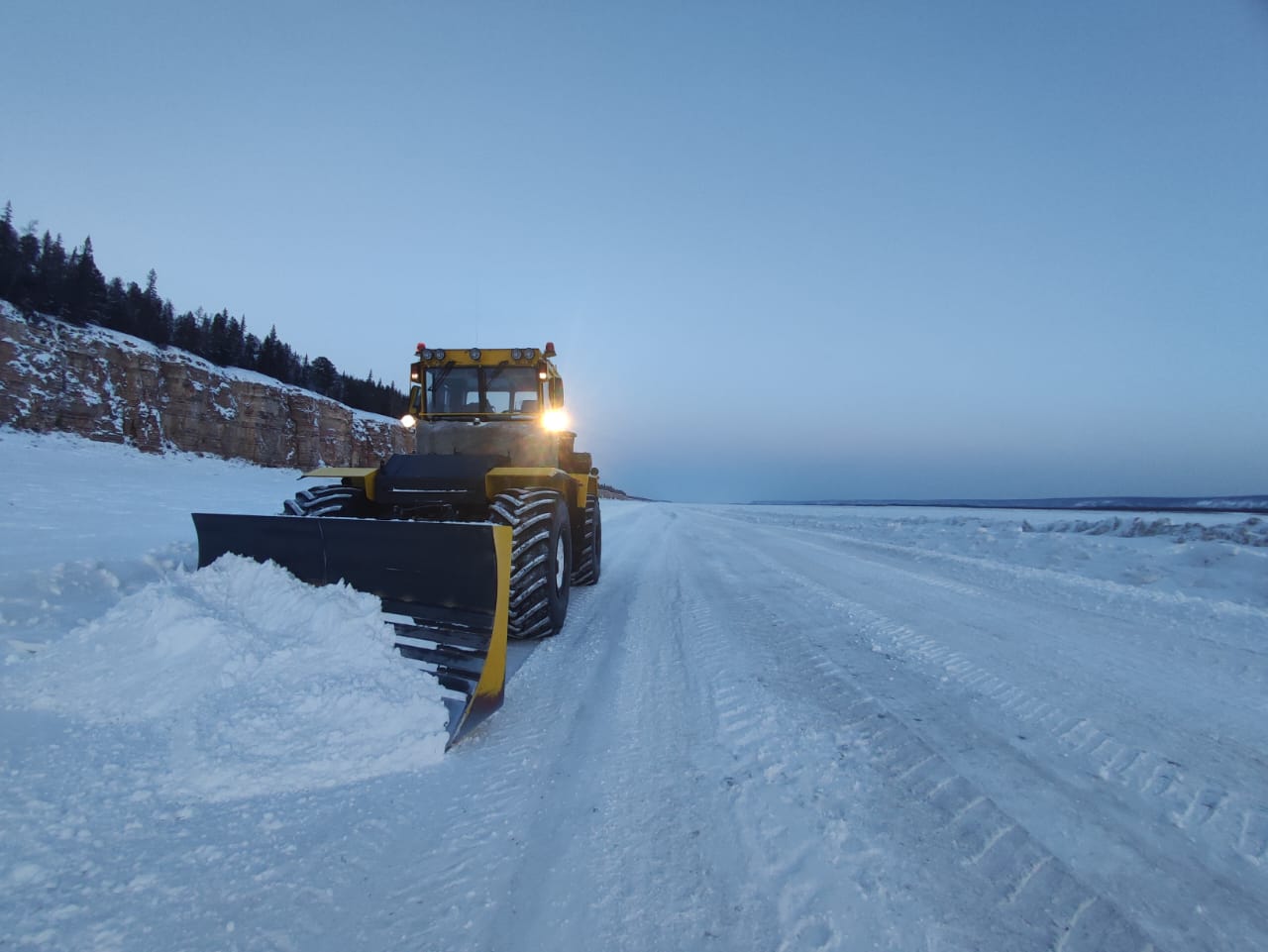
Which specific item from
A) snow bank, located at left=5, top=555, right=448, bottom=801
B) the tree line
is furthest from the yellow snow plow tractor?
the tree line

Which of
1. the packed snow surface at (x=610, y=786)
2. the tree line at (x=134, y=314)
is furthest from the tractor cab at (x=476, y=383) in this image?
the tree line at (x=134, y=314)

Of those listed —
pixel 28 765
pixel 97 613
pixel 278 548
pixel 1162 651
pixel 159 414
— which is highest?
pixel 159 414

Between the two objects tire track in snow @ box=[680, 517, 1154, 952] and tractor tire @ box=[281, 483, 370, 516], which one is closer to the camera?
tire track in snow @ box=[680, 517, 1154, 952]

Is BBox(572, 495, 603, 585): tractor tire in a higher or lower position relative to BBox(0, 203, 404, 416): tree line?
lower

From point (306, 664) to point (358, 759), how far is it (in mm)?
691

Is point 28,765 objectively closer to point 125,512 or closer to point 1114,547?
point 125,512

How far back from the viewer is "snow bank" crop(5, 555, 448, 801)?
6.89 feet

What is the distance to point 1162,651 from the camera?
4.04m

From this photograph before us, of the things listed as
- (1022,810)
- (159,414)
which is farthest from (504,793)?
(159,414)

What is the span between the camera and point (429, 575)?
3229 mm

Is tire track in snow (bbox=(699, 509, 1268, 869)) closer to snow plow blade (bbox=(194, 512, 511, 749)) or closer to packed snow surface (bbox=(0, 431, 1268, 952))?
packed snow surface (bbox=(0, 431, 1268, 952))

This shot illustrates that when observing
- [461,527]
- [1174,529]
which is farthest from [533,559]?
[1174,529]

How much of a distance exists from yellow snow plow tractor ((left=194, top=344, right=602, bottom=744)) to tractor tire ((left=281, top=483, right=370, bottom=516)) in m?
0.01

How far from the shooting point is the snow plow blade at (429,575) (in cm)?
271
